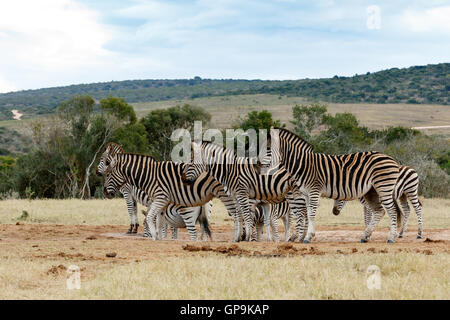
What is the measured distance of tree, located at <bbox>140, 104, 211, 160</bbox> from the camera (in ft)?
114

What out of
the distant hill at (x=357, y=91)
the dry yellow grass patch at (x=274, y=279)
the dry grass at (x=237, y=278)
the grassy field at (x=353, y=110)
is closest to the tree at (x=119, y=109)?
the grassy field at (x=353, y=110)

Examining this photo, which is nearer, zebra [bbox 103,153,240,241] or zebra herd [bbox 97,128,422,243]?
zebra herd [bbox 97,128,422,243]

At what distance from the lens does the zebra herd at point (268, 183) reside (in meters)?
11.8

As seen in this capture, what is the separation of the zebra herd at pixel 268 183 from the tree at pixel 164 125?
2080 centimetres

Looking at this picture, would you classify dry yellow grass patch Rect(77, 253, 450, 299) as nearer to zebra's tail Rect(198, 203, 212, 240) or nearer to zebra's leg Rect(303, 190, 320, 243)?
zebra's leg Rect(303, 190, 320, 243)

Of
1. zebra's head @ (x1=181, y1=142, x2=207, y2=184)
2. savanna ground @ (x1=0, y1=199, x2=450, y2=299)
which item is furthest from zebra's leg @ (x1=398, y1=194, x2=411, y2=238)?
zebra's head @ (x1=181, y1=142, x2=207, y2=184)

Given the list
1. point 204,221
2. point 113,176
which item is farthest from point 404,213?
point 113,176

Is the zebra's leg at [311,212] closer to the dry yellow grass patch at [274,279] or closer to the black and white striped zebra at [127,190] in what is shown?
the dry yellow grass patch at [274,279]

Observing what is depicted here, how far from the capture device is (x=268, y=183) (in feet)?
39.4

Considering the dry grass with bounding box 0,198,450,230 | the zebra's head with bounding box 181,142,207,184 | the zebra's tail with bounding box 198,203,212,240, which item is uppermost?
the zebra's head with bounding box 181,142,207,184

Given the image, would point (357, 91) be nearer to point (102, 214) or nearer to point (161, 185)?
point (102, 214)

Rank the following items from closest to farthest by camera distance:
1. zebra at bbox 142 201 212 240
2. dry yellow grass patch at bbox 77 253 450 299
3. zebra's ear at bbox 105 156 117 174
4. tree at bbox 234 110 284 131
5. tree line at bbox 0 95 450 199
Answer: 1. dry yellow grass patch at bbox 77 253 450 299
2. zebra at bbox 142 201 212 240
3. zebra's ear at bbox 105 156 117 174
4. tree line at bbox 0 95 450 199
5. tree at bbox 234 110 284 131

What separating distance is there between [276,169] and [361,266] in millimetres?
4698
